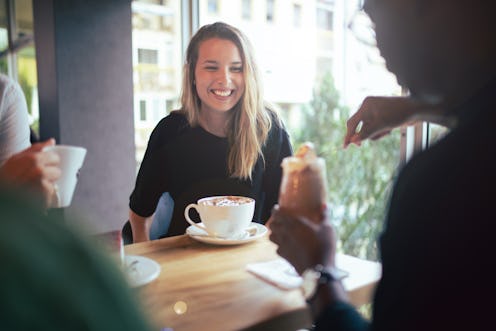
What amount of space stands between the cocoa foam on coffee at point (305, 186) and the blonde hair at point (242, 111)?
83 centimetres

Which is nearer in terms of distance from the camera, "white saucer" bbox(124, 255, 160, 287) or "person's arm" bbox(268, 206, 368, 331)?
"person's arm" bbox(268, 206, 368, 331)

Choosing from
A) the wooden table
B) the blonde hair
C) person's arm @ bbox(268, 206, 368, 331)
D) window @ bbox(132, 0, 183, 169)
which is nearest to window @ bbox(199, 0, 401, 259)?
the blonde hair

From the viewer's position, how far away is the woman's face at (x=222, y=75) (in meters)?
2.02

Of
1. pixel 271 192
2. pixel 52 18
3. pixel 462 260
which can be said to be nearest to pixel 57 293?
pixel 462 260

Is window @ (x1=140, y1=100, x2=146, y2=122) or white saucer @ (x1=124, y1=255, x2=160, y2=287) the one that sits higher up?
window @ (x1=140, y1=100, x2=146, y2=122)

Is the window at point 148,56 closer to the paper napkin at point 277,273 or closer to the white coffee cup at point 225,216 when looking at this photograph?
the white coffee cup at point 225,216

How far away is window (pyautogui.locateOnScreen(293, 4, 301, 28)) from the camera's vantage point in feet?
9.71

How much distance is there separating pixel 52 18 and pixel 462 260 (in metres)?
3.09

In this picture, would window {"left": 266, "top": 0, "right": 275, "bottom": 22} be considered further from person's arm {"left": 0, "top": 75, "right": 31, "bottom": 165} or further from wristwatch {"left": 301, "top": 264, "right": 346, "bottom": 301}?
wristwatch {"left": 301, "top": 264, "right": 346, "bottom": 301}

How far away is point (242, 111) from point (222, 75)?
181 mm

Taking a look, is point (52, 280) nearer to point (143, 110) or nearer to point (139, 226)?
point (139, 226)

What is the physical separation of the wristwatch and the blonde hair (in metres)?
1.02

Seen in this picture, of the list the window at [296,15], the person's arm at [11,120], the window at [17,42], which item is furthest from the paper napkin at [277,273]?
the window at [17,42]

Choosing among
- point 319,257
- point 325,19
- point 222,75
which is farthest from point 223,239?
point 325,19
